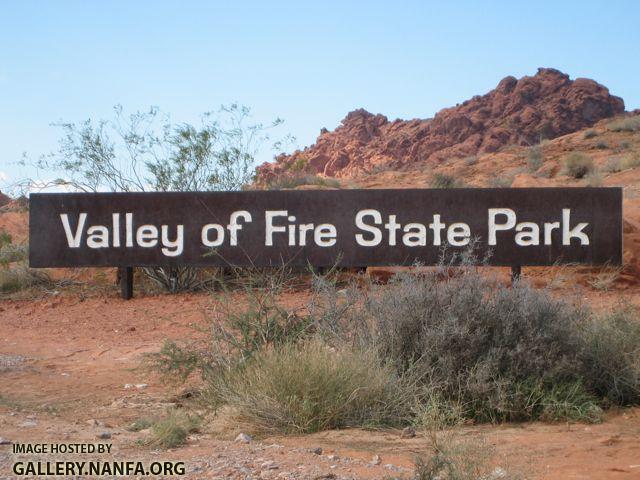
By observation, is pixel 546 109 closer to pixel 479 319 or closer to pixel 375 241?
pixel 375 241

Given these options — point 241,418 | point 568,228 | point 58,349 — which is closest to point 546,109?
point 568,228

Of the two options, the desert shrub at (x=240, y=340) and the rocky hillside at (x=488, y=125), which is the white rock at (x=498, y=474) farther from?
the rocky hillside at (x=488, y=125)

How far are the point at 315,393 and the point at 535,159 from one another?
26.8 metres

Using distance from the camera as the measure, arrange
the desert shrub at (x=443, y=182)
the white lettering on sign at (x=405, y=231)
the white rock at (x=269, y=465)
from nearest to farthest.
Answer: the white rock at (x=269, y=465) → the white lettering on sign at (x=405, y=231) → the desert shrub at (x=443, y=182)

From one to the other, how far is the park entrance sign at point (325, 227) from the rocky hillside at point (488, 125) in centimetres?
3330

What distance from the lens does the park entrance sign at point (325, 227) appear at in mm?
13422

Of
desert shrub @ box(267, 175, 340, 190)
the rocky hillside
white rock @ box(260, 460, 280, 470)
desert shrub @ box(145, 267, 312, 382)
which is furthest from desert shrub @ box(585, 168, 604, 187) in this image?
the rocky hillside

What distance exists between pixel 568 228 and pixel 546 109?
130 feet

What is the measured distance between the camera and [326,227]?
1388 cm

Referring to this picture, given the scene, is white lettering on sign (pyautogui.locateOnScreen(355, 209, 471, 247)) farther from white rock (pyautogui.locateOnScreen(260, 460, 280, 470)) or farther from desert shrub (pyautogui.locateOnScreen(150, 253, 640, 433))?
white rock (pyautogui.locateOnScreen(260, 460, 280, 470))

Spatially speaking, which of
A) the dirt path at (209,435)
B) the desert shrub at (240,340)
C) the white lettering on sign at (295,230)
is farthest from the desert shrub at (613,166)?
the desert shrub at (240,340)

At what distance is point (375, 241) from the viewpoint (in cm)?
1377

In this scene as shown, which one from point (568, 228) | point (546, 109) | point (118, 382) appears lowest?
point (118, 382)

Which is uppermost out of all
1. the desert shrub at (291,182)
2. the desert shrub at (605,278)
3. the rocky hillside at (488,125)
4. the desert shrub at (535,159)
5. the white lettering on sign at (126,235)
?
the rocky hillside at (488,125)
